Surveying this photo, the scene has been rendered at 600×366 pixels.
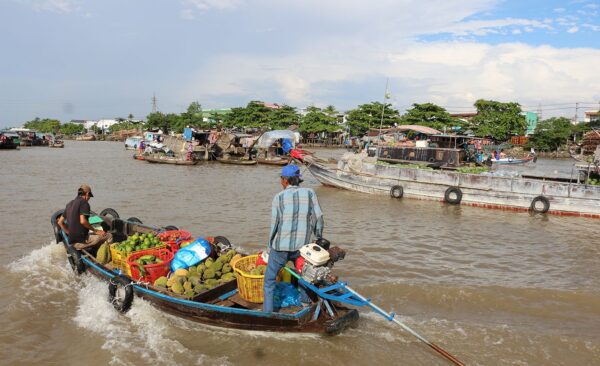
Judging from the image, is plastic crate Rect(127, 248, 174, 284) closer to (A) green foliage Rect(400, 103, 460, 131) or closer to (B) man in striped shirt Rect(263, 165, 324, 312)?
(B) man in striped shirt Rect(263, 165, 324, 312)

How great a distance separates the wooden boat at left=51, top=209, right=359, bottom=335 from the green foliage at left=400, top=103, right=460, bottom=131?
163 ft

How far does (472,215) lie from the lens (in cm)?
1534

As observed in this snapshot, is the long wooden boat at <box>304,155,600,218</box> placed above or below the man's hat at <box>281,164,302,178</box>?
below

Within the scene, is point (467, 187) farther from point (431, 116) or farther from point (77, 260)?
point (431, 116)

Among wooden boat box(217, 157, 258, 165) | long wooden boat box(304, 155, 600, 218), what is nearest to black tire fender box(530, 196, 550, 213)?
long wooden boat box(304, 155, 600, 218)

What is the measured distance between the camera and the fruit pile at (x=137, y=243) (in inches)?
280

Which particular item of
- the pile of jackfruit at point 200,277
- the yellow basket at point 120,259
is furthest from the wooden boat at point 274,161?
the pile of jackfruit at point 200,277

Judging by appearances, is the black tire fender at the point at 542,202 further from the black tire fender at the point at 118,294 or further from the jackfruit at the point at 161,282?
the black tire fender at the point at 118,294

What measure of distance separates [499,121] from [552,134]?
9326 millimetres

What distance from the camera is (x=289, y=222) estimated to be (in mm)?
5043

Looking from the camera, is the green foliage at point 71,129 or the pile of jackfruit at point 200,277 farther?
the green foliage at point 71,129

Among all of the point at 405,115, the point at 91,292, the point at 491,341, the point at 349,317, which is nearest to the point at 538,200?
the point at 491,341

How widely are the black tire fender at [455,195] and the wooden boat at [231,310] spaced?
13.1 metres

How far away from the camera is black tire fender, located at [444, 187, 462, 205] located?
678 inches
